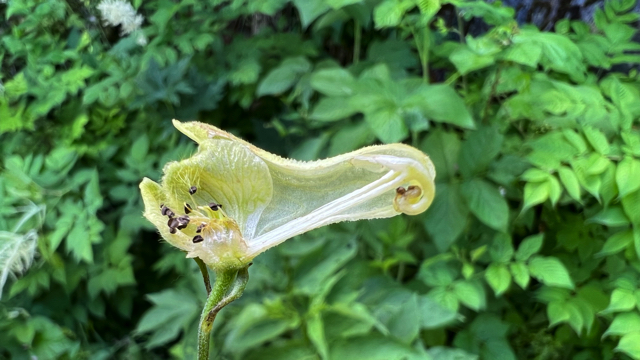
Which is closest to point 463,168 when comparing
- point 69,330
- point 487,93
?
point 487,93

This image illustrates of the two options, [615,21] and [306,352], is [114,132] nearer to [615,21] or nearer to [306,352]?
[306,352]

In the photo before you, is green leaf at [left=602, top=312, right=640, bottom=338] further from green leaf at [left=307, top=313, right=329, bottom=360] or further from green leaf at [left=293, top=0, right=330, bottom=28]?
green leaf at [left=293, top=0, right=330, bottom=28]

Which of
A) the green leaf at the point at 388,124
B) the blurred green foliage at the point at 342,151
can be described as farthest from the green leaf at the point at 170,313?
the green leaf at the point at 388,124

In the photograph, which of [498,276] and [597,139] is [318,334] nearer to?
[498,276]

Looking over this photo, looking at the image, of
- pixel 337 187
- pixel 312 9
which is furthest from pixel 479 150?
pixel 337 187

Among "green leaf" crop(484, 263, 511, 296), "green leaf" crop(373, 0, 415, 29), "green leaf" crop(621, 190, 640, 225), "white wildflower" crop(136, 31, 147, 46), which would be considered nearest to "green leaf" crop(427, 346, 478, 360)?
"green leaf" crop(484, 263, 511, 296)

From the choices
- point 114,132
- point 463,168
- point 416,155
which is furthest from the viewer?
point 114,132
